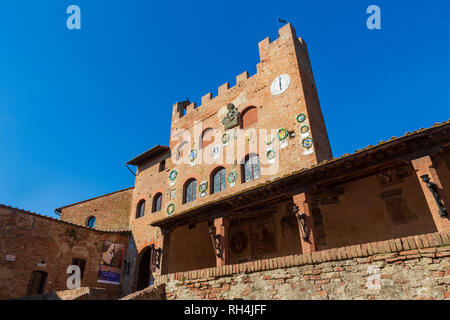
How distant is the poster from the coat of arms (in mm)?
9260

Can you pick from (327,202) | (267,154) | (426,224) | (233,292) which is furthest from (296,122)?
(233,292)

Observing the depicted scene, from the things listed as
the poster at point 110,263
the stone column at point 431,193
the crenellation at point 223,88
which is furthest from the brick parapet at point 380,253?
the crenellation at point 223,88

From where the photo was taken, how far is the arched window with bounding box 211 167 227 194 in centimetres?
1476

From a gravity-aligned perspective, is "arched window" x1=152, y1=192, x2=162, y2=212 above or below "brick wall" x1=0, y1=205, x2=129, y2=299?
above

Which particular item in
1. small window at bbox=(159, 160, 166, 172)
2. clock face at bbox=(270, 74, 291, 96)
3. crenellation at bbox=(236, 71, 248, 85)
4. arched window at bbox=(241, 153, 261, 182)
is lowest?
arched window at bbox=(241, 153, 261, 182)

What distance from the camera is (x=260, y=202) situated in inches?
369

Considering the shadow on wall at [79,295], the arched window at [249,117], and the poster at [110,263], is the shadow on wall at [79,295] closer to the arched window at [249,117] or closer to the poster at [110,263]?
the poster at [110,263]

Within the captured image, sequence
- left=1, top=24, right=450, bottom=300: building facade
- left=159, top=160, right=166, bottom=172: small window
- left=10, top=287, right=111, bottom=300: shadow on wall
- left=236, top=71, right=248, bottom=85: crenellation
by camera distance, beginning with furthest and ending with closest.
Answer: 1. left=159, top=160, right=166, bottom=172: small window
2. left=236, top=71, right=248, bottom=85: crenellation
3. left=10, top=287, right=111, bottom=300: shadow on wall
4. left=1, top=24, right=450, bottom=300: building facade

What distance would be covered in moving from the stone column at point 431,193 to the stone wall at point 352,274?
0.55 m

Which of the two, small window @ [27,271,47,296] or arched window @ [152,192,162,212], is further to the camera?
arched window @ [152,192,162,212]

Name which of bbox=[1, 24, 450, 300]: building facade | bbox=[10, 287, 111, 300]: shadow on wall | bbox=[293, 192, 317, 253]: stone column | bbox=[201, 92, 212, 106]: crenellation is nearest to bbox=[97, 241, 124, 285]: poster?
bbox=[1, 24, 450, 300]: building facade

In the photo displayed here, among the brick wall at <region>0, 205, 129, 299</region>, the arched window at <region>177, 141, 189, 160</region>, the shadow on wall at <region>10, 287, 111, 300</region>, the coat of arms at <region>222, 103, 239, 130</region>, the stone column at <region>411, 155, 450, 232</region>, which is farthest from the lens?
the arched window at <region>177, 141, 189, 160</region>

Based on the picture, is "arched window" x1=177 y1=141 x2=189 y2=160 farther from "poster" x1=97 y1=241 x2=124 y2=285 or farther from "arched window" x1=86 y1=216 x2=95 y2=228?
"arched window" x1=86 y1=216 x2=95 y2=228

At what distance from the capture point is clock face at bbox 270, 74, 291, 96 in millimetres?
14134
